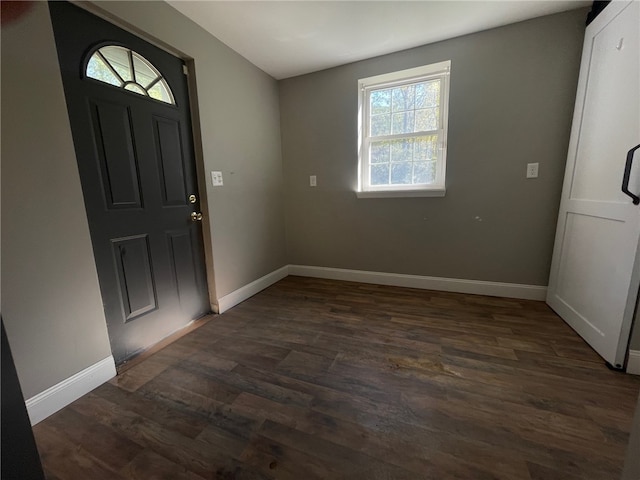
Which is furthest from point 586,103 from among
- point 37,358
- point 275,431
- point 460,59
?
point 37,358

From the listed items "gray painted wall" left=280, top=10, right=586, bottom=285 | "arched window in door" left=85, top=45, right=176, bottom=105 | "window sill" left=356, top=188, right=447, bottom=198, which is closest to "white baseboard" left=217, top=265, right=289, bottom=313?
"gray painted wall" left=280, top=10, right=586, bottom=285

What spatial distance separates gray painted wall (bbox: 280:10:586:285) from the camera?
2105 mm

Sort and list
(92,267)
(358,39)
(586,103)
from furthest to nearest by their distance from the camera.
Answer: (358,39) < (586,103) < (92,267)

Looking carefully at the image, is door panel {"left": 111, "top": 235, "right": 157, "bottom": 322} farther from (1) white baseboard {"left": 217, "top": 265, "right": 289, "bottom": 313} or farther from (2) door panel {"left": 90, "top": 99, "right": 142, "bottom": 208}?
(1) white baseboard {"left": 217, "top": 265, "right": 289, "bottom": 313}

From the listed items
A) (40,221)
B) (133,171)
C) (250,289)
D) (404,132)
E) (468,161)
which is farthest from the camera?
(250,289)

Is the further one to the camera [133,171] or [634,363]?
[133,171]

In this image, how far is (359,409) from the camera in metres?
1.25

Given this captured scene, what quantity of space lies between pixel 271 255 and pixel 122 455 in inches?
84.9

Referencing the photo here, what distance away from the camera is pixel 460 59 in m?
2.28

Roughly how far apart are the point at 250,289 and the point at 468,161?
8.33 feet

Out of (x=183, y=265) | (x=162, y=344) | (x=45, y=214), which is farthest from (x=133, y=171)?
(x=162, y=344)

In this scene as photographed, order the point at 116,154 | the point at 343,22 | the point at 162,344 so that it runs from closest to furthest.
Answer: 1. the point at 116,154
2. the point at 162,344
3. the point at 343,22

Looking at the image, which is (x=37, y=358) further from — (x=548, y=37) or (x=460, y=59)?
(x=548, y=37)

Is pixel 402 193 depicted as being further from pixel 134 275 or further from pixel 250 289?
pixel 134 275
